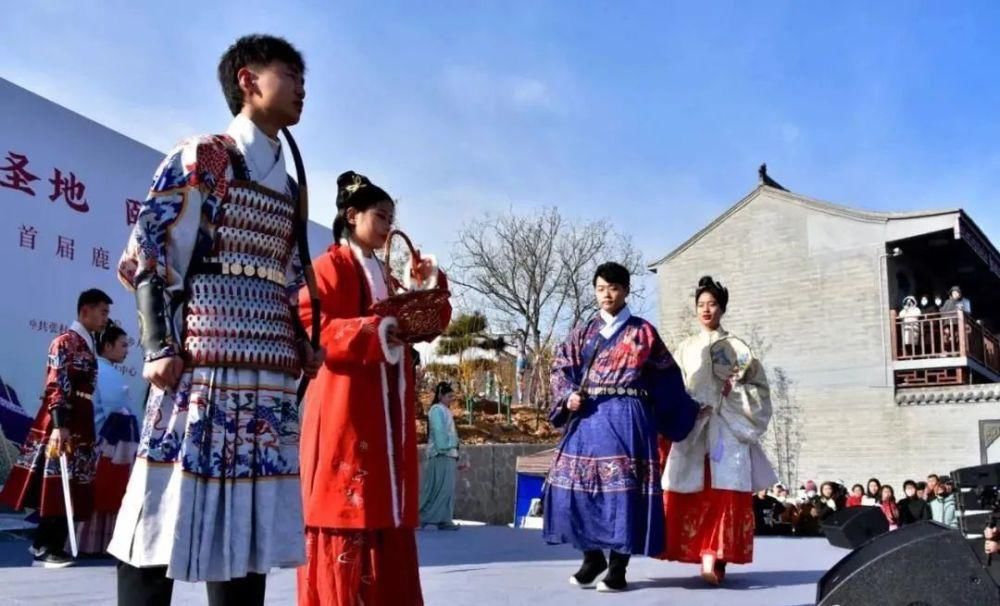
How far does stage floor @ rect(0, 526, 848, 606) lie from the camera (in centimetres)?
353

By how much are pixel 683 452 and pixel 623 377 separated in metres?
0.62

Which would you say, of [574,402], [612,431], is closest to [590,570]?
[612,431]

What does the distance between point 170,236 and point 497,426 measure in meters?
15.9

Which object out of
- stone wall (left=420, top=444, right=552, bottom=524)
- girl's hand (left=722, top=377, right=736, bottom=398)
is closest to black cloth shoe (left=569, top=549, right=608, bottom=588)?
girl's hand (left=722, top=377, right=736, bottom=398)

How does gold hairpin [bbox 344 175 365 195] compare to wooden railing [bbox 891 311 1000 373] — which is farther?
wooden railing [bbox 891 311 1000 373]

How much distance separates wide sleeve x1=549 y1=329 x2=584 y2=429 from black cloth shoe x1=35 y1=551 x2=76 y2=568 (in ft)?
8.58

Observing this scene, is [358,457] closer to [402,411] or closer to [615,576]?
[402,411]

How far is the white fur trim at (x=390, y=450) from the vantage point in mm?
2508

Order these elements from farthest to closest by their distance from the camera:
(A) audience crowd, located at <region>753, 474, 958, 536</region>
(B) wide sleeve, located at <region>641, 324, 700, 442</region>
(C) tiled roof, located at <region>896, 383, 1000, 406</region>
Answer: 1. (C) tiled roof, located at <region>896, 383, 1000, 406</region>
2. (A) audience crowd, located at <region>753, 474, 958, 536</region>
3. (B) wide sleeve, located at <region>641, 324, 700, 442</region>

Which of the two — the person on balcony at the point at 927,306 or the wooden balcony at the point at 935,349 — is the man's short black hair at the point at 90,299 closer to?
the wooden balcony at the point at 935,349

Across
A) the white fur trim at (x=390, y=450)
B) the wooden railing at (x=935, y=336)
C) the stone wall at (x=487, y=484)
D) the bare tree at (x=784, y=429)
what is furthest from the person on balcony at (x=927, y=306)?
the white fur trim at (x=390, y=450)

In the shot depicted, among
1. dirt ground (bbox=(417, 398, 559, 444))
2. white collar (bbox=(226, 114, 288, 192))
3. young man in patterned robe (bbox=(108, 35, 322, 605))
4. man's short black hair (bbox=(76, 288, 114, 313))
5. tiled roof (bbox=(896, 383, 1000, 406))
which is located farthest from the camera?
dirt ground (bbox=(417, 398, 559, 444))

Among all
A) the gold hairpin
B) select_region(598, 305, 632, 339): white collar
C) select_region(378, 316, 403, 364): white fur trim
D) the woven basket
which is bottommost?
select_region(378, 316, 403, 364): white fur trim

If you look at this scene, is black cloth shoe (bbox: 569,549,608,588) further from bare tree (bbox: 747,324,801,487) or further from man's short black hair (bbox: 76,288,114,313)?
bare tree (bbox: 747,324,801,487)
